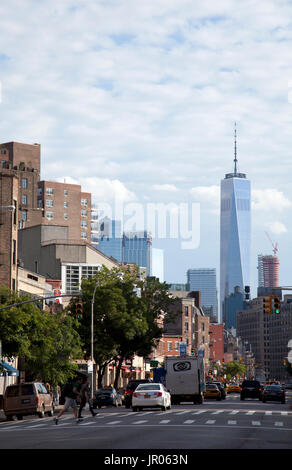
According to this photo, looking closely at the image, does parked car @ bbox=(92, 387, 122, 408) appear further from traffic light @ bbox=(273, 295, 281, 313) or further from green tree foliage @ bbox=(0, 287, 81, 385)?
traffic light @ bbox=(273, 295, 281, 313)

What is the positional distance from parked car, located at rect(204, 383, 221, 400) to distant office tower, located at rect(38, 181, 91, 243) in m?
88.6

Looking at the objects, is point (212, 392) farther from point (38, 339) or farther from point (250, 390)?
point (38, 339)

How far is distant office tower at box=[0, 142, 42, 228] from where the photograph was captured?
499 feet

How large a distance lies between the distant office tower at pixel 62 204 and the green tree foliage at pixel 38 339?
3772 inches

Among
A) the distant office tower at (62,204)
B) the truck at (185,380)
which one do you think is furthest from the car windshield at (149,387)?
the distant office tower at (62,204)

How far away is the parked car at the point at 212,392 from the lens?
7256cm

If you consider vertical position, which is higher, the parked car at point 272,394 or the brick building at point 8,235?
the brick building at point 8,235

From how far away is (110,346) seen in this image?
3115 inches

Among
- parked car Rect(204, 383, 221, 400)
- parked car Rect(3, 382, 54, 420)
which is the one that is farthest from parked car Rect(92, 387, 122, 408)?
parked car Rect(3, 382, 54, 420)

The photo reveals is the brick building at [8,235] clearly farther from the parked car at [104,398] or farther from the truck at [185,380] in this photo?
the truck at [185,380]

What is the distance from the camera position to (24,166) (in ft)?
509

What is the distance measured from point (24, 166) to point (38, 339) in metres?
102
